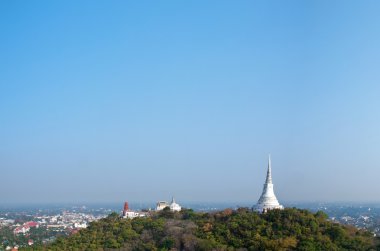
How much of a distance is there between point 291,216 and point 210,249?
5685 millimetres

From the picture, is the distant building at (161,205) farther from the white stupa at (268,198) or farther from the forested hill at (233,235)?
the forested hill at (233,235)

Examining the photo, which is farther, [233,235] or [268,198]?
[268,198]

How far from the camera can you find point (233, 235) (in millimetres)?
27844

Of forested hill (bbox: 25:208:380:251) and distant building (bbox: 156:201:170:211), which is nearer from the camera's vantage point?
forested hill (bbox: 25:208:380:251)

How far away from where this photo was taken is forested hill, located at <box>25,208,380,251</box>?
Answer: 25.9 metres

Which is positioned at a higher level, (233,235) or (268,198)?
(268,198)

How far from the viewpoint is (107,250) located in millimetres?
29766

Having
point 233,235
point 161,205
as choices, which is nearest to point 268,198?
point 233,235

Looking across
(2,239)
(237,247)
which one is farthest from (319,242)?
(2,239)

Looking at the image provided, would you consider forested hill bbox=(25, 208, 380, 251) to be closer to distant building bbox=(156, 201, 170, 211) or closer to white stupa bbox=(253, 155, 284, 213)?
white stupa bbox=(253, 155, 284, 213)

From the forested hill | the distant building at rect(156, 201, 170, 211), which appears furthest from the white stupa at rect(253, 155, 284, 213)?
the distant building at rect(156, 201, 170, 211)

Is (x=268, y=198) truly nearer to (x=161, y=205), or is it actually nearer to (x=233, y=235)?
(x=233, y=235)

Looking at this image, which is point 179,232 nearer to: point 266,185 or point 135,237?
point 135,237

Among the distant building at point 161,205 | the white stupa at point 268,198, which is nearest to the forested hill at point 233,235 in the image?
the white stupa at point 268,198
